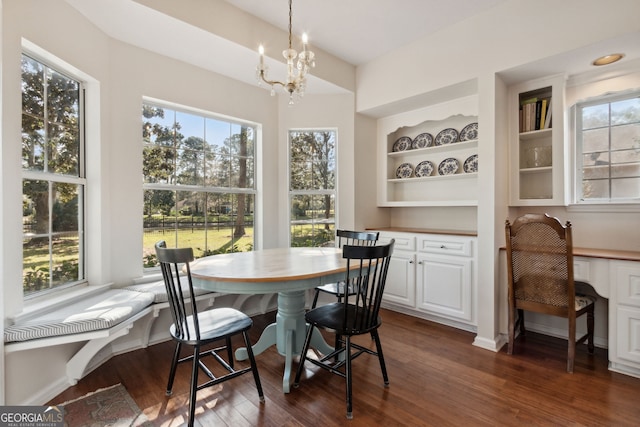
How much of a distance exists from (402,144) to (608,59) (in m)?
1.97

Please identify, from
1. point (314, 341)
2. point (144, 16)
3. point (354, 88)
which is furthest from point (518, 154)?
point (144, 16)

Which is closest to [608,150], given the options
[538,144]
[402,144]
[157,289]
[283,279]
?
[538,144]

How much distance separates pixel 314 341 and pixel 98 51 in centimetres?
287

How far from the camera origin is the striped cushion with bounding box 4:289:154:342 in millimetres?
1745

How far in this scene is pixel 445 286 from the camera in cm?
305

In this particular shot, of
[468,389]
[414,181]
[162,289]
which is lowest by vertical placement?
[468,389]

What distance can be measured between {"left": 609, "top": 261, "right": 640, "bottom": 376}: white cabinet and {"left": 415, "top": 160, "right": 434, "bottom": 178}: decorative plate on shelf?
6.23 ft

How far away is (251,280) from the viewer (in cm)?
172

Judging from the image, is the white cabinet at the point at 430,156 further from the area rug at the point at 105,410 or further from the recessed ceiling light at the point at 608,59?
the area rug at the point at 105,410

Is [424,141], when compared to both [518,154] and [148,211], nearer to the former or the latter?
[518,154]

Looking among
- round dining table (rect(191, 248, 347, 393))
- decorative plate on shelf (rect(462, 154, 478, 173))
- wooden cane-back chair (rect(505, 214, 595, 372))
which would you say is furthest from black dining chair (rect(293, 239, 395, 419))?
decorative plate on shelf (rect(462, 154, 478, 173))

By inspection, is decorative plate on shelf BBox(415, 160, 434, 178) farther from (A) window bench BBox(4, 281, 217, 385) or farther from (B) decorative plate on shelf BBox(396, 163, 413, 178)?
(A) window bench BBox(4, 281, 217, 385)

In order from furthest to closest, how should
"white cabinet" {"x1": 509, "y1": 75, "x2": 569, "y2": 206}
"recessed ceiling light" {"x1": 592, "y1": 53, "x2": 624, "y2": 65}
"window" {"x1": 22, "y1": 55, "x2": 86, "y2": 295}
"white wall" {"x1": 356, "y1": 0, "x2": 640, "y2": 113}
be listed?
"white cabinet" {"x1": 509, "y1": 75, "x2": 569, "y2": 206}, "recessed ceiling light" {"x1": 592, "y1": 53, "x2": 624, "y2": 65}, "white wall" {"x1": 356, "y1": 0, "x2": 640, "y2": 113}, "window" {"x1": 22, "y1": 55, "x2": 86, "y2": 295}

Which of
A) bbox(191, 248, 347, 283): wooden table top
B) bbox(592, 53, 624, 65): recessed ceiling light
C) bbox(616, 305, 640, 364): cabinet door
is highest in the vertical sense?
bbox(592, 53, 624, 65): recessed ceiling light
